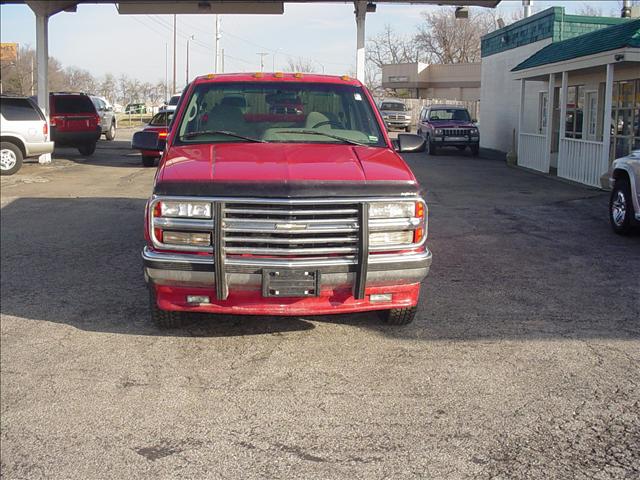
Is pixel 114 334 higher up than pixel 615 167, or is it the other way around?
pixel 615 167

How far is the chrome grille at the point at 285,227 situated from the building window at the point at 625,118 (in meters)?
14.4

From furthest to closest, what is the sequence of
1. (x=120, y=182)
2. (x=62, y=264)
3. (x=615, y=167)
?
(x=120, y=182), (x=615, y=167), (x=62, y=264)

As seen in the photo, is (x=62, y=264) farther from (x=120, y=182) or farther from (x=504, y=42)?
(x=504, y=42)

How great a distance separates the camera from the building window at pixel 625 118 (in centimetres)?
1762

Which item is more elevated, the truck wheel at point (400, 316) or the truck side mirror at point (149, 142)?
the truck side mirror at point (149, 142)

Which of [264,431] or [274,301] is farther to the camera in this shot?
[274,301]

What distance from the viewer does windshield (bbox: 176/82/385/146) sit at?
21.4 ft

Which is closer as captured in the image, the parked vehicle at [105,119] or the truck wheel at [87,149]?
the truck wheel at [87,149]

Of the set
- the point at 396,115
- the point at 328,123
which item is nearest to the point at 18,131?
the point at 328,123

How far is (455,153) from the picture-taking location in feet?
97.1

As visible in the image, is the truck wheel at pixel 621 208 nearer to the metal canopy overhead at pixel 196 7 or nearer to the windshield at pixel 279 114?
the windshield at pixel 279 114

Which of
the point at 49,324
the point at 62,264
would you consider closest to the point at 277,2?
the point at 62,264

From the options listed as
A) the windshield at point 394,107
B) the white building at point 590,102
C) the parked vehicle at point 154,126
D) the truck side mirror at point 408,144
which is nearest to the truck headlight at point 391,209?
the truck side mirror at point 408,144

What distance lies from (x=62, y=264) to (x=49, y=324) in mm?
2388
